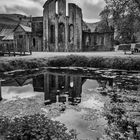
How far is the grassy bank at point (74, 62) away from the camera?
17.4 metres

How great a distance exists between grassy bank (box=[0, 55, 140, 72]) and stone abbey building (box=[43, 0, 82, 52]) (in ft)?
55.2

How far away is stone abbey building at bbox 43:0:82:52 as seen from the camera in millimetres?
37469

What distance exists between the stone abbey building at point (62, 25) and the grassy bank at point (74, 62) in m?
16.8

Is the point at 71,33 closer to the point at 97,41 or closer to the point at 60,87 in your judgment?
the point at 97,41

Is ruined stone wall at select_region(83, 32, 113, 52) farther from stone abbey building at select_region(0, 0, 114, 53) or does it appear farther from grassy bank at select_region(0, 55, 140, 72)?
grassy bank at select_region(0, 55, 140, 72)

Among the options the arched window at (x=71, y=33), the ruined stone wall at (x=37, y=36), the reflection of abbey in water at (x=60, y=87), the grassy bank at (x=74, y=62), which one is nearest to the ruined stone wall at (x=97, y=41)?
the arched window at (x=71, y=33)

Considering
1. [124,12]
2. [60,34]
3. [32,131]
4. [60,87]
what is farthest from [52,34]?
[32,131]

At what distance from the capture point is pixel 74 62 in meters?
20.4

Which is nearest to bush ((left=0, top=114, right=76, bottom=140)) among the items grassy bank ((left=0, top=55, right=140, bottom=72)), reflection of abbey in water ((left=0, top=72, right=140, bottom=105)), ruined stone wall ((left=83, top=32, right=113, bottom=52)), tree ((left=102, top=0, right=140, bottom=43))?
reflection of abbey in water ((left=0, top=72, right=140, bottom=105))

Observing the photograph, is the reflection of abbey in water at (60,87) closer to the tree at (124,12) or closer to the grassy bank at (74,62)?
the grassy bank at (74,62)

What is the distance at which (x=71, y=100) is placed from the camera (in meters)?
8.42

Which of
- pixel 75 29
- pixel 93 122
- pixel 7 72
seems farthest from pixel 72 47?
pixel 93 122

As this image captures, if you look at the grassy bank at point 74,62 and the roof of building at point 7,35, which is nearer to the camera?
the grassy bank at point 74,62

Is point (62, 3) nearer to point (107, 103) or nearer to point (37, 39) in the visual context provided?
point (37, 39)
